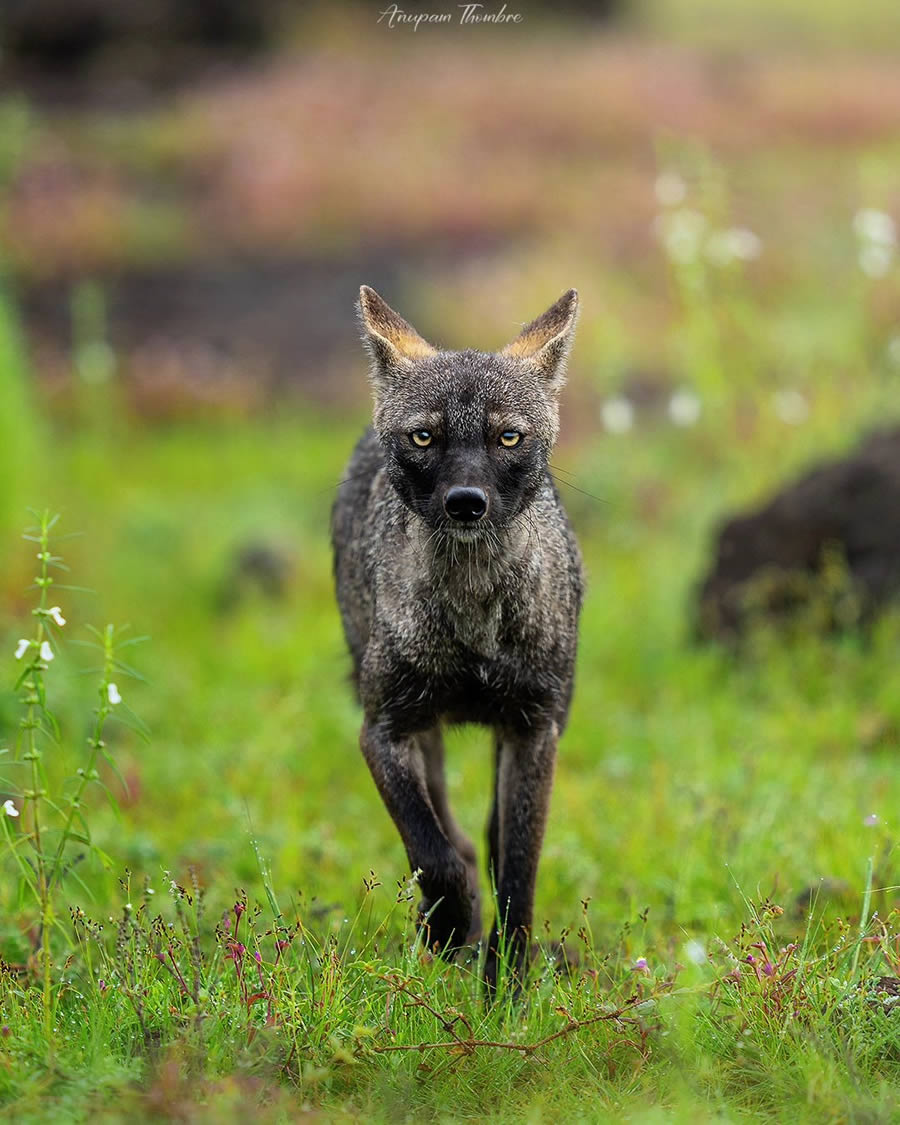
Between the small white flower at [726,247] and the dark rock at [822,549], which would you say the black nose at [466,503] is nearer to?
the dark rock at [822,549]

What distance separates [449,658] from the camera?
5.19m

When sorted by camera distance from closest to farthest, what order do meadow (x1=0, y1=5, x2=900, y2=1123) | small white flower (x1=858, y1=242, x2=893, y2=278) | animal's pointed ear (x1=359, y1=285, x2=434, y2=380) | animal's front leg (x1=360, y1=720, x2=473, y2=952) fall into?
meadow (x1=0, y1=5, x2=900, y2=1123) < animal's front leg (x1=360, y1=720, x2=473, y2=952) < animal's pointed ear (x1=359, y1=285, x2=434, y2=380) < small white flower (x1=858, y1=242, x2=893, y2=278)

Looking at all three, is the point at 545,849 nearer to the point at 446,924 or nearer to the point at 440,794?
the point at 440,794

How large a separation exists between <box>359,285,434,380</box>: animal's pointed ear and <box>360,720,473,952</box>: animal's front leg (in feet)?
4.53

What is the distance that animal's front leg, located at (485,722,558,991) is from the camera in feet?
16.9

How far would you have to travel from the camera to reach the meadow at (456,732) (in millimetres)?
4125

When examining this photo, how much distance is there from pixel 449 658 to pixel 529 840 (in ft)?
2.49

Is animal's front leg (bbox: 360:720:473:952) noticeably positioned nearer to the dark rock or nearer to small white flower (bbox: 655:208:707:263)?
the dark rock

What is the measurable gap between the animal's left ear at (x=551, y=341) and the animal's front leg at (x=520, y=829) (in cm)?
138

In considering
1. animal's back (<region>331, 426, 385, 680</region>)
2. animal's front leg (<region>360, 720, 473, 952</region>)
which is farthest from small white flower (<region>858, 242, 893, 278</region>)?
animal's front leg (<region>360, 720, 473, 952</region>)

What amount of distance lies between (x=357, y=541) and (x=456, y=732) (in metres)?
0.97

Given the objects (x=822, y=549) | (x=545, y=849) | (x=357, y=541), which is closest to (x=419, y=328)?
(x=822, y=549)

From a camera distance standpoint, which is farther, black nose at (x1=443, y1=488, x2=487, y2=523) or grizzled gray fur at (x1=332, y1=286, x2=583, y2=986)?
grizzled gray fur at (x1=332, y1=286, x2=583, y2=986)

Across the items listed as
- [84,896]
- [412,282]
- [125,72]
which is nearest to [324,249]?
[412,282]
